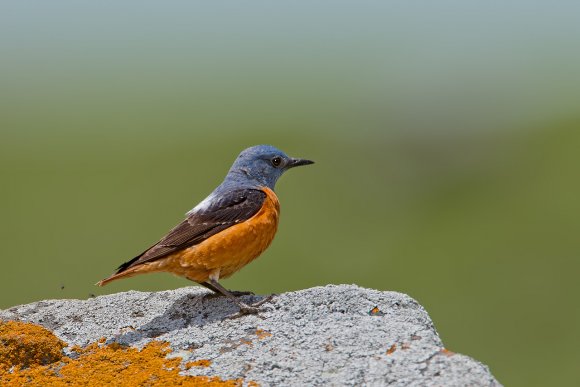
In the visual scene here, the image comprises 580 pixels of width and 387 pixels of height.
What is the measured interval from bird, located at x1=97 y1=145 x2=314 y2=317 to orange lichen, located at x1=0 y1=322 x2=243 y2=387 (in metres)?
1.14

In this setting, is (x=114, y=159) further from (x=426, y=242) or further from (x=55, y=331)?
(x=55, y=331)

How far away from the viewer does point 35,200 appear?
33.0 metres

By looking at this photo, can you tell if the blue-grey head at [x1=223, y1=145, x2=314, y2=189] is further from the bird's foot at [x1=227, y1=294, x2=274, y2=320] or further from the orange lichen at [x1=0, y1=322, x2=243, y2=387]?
the orange lichen at [x1=0, y1=322, x2=243, y2=387]

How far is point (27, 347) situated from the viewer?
715 centimetres

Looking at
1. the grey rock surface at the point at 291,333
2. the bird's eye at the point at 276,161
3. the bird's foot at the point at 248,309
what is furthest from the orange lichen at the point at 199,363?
the bird's eye at the point at 276,161

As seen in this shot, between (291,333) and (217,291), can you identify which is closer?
(291,333)

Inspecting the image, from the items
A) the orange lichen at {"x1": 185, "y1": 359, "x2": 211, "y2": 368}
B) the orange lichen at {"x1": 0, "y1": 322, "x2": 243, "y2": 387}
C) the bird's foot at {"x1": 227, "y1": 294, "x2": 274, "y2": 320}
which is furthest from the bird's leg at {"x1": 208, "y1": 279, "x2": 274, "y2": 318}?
the orange lichen at {"x1": 185, "y1": 359, "x2": 211, "y2": 368}

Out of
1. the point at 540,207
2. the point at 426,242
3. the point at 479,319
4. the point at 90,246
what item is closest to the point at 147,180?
the point at 90,246

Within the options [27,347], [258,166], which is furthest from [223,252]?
[27,347]

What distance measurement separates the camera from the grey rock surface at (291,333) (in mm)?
6352

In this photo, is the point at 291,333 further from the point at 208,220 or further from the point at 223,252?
the point at 208,220

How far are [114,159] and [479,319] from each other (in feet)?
71.8

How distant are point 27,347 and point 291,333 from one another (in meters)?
2.07

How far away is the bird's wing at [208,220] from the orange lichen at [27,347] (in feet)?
4.60
